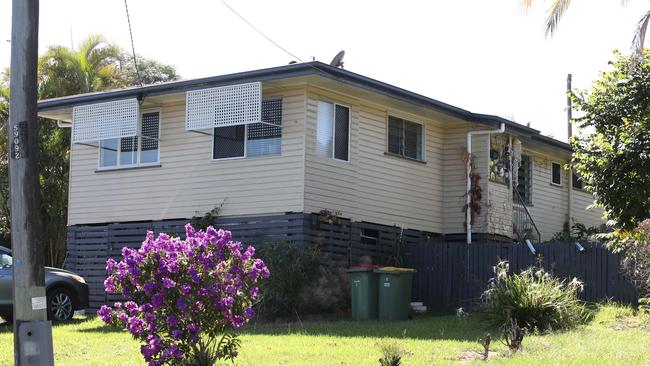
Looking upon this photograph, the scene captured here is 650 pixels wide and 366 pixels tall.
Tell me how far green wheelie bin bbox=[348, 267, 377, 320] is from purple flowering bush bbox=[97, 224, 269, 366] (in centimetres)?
641

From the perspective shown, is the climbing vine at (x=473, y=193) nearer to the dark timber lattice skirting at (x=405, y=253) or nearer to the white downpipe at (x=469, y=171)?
the white downpipe at (x=469, y=171)

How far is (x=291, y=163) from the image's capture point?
17.2 m

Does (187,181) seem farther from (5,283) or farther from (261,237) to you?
(5,283)

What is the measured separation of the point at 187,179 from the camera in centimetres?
1872

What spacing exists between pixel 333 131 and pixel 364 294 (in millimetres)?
3831

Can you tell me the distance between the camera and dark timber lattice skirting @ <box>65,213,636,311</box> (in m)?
16.3

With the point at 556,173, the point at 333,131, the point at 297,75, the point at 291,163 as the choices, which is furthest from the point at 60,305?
the point at 556,173

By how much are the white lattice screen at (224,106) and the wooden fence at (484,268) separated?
453 cm

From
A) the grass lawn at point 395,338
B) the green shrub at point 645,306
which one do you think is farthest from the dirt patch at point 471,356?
the green shrub at point 645,306

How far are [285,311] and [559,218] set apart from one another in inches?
440

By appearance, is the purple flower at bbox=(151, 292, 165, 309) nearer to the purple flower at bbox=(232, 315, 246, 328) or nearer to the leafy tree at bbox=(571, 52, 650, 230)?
the purple flower at bbox=(232, 315, 246, 328)

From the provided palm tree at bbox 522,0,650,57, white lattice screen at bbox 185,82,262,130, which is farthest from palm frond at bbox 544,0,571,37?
white lattice screen at bbox 185,82,262,130

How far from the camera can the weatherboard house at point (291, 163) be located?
17312 millimetres

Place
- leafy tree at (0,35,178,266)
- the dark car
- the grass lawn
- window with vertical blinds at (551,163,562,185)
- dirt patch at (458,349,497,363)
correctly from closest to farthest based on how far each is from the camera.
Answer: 1. the grass lawn
2. dirt patch at (458,349,497,363)
3. the dark car
4. window with vertical blinds at (551,163,562,185)
5. leafy tree at (0,35,178,266)
